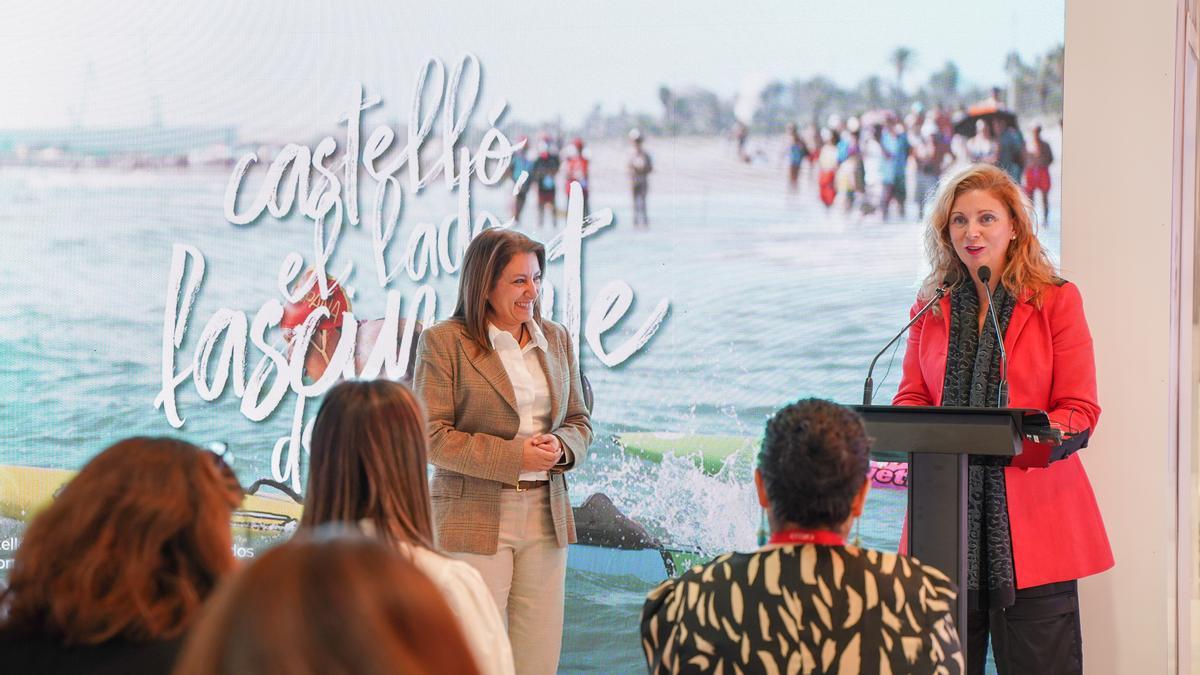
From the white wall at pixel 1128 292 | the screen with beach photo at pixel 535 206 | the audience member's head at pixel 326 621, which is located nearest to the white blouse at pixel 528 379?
the screen with beach photo at pixel 535 206

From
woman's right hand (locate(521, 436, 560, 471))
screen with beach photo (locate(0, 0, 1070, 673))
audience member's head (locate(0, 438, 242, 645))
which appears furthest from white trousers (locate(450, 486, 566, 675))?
audience member's head (locate(0, 438, 242, 645))

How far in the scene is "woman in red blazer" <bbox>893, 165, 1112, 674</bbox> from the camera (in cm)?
296

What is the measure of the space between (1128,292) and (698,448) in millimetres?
1503

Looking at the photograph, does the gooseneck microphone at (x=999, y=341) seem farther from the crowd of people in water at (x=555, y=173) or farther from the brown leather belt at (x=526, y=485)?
the crowd of people in water at (x=555, y=173)

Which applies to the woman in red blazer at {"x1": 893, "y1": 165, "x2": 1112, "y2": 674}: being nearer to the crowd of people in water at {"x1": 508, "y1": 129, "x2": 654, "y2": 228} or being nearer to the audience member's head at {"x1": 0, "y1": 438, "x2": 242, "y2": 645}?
the crowd of people in water at {"x1": 508, "y1": 129, "x2": 654, "y2": 228}

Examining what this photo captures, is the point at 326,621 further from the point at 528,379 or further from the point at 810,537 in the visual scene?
the point at 528,379

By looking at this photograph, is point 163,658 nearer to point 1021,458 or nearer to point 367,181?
point 1021,458

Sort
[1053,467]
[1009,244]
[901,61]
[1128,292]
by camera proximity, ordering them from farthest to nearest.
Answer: [901,61] < [1128,292] < [1009,244] < [1053,467]

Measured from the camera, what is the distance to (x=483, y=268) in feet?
11.7

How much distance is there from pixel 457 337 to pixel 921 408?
1.50 meters

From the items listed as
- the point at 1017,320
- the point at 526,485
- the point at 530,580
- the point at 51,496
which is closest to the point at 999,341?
the point at 1017,320

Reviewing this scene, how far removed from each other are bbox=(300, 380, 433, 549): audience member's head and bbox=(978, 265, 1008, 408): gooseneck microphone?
4.73 ft

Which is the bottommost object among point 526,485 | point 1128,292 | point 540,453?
point 526,485

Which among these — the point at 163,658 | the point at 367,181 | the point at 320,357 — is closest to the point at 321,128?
the point at 367,181
